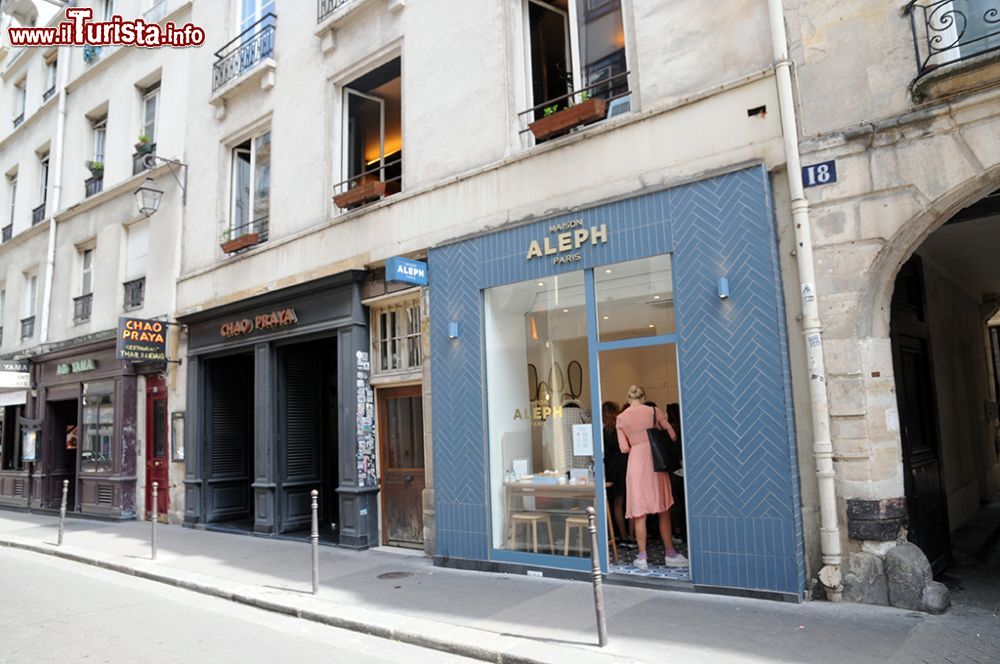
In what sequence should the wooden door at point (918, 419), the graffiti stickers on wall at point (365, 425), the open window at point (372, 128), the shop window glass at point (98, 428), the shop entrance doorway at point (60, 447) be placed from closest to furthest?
the wooden door at point (918, 419) < the graffiti stickers on wall at point (365, 425) < the open window at point (372, 128) < the shop window glass at point (98, 428) < the shop entrance doorway at point (60, 447)

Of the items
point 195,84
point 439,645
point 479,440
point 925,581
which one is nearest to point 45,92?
point 195,84

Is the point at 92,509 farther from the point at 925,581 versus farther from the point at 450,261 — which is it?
the point at 925,581

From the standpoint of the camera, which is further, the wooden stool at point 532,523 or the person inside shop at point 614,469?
the person inside shop at point 614,469

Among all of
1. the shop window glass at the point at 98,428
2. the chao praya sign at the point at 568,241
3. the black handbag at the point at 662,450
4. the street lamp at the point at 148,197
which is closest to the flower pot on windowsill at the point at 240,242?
the street lamp at the point at 148,197

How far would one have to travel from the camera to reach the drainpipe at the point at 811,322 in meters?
5.91

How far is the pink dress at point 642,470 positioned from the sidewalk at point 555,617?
1.01 meters

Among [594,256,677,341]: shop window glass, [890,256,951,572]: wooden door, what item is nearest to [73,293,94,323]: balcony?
[594,256,677,341]: shop window glass

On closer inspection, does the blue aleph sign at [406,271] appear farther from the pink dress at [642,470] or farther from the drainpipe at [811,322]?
the drainpipe at [811,322]

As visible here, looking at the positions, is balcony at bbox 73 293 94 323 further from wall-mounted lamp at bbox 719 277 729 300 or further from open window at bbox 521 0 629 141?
wall-mounted lamp at bbox 719 277 729 300

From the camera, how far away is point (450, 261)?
8.97 meters

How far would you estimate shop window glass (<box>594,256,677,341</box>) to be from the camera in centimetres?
723

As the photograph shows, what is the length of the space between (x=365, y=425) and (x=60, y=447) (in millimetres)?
11464

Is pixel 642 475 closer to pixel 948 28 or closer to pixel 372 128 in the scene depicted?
pixel 948 28

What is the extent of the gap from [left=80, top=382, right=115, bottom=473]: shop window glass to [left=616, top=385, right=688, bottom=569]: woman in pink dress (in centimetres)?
1191
